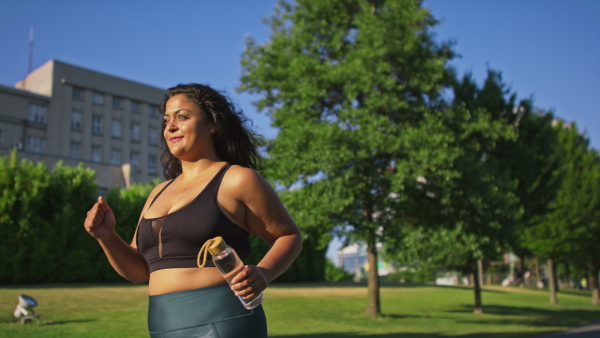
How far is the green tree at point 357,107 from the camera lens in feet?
56.5

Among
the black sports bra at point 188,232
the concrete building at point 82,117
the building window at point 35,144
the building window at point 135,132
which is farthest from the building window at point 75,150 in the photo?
the black sports bra at point 188,232

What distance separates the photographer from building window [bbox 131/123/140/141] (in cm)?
6950

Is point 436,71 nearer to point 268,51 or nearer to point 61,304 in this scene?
point 268,51

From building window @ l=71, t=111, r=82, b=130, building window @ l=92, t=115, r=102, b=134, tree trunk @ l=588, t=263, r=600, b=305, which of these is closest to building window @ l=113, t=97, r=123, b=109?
building window @ l=92, t=115, r=102, b=134

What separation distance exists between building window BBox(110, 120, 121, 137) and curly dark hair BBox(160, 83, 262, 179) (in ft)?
222

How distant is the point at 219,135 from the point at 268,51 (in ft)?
59.1

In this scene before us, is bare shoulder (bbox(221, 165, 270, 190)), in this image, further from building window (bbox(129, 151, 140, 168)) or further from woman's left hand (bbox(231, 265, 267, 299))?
building window (bbox(129, 151, 140, 168))

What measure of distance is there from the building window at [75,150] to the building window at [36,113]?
505 centimetres

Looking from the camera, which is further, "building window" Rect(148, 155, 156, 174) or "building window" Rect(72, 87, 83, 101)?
"building window" Rect(148, 155, 156, 174)

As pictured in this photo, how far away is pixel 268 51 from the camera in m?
20.3

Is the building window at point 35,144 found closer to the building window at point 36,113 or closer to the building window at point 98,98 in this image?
the building window at point 36,113

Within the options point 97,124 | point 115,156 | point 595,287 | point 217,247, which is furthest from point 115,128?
point 217,247

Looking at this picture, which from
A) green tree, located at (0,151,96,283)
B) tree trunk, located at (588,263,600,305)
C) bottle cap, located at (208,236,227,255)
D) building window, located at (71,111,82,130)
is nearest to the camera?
bottle cap, located at (208,236,227,255)

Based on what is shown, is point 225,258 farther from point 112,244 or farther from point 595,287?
point 595,287
